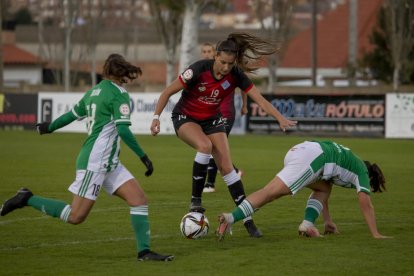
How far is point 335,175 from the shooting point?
444 inches

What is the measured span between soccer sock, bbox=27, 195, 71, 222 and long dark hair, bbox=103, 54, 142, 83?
1298mm

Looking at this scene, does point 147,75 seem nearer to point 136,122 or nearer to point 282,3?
point 282,3

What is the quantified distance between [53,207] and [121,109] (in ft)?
3.95

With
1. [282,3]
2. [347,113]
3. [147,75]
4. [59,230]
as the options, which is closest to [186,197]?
[59,230]

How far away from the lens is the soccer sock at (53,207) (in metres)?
10.1

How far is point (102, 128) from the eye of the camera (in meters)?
9.94

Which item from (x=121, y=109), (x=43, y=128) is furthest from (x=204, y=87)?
(x=121, y=109)

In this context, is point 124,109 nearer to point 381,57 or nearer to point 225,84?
point 225,84

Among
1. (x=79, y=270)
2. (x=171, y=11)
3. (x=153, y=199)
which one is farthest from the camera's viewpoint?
(x=171, y=11)

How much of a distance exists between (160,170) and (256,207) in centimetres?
1057

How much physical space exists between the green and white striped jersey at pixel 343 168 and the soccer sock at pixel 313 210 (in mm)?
444

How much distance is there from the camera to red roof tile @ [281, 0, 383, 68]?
225ft

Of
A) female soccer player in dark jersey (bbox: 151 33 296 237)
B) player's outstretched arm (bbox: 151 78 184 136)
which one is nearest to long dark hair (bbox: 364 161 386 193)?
female soccer player in dark jersey (bbox: 151 33 296 237)

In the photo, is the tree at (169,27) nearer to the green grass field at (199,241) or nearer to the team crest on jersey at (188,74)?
the green grass field at (199,241)
